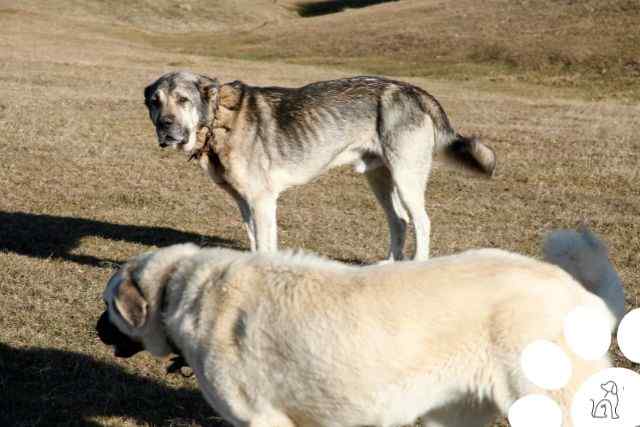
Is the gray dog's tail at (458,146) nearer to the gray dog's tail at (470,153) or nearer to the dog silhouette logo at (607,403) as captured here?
the gray dog's tail at (470,153)

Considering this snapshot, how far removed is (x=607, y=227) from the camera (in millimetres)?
9719

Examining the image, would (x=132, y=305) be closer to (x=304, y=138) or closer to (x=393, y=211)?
(x=304, y=138)

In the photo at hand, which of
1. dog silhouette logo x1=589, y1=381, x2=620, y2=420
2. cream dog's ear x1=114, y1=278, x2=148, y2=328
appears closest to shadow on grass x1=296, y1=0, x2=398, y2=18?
cream dog's ear x1=114, y1=278, x2=148, y2=328

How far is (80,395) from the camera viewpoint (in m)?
5.43

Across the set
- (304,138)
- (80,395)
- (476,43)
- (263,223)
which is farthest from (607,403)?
(476,43)

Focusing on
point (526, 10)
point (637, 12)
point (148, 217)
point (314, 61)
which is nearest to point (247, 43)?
point (314, 61)

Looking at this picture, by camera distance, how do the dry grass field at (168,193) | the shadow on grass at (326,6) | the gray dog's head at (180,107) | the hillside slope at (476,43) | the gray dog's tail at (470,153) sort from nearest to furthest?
1. the dry grass field at (168,193)
2. the gray dog's head at (180,107)
3. the gray dog's tail at (470,153)
4. the hillside slope at (476,43)
5. the shadow on grass at (326,6)

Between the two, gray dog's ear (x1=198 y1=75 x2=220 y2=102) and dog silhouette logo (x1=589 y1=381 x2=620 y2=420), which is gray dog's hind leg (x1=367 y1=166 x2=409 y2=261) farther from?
dog silhouette logo (x1=589 y1=381 x2=620 y2=420)

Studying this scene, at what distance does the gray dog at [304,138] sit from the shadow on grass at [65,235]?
1406mm

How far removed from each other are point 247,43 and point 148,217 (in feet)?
116

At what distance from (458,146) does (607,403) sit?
500 centimetres

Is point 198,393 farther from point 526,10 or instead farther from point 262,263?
point 526,10

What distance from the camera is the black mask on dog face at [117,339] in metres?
4.34

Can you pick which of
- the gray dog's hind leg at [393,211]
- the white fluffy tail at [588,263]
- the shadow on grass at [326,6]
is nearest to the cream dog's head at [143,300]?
the white fluffy tail at [588,263]
